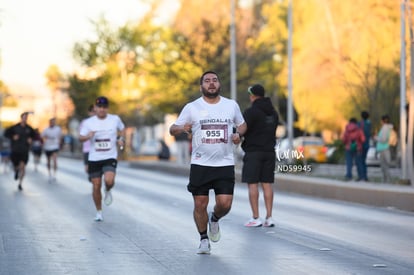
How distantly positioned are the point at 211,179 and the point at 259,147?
381cm

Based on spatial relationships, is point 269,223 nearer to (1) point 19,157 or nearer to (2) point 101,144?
(2) point 101,144

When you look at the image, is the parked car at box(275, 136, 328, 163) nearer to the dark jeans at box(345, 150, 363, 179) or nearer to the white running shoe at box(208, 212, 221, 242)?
the dark jeans at box(345, 150, 363, 179)

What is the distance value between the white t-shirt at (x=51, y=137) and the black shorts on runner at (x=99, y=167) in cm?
1379

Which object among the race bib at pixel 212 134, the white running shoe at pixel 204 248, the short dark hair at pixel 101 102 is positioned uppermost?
the short dark hair at pixel 101 102

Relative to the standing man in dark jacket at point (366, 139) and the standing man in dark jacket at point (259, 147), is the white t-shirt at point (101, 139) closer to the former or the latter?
the standing man in dark jacket at point (259, 147)

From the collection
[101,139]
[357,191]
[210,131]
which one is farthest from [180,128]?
[357,191]

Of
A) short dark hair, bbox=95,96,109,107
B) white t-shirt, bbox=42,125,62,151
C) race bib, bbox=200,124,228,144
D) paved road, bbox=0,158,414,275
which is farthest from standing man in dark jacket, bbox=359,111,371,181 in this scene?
race bib, bbox=200,124,228,144

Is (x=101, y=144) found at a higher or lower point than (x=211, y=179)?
higher

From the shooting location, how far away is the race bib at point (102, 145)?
53.8 ft

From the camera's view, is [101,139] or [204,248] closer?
[204,248]

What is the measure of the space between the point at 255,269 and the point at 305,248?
2.11 m

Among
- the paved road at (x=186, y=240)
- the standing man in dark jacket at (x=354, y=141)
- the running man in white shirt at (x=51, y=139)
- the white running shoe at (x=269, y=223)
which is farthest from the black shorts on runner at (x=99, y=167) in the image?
the running man in white shirt at (x=51, y=139)

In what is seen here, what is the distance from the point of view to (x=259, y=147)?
1509cm

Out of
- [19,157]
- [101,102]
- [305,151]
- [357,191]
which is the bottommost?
[305,151]
